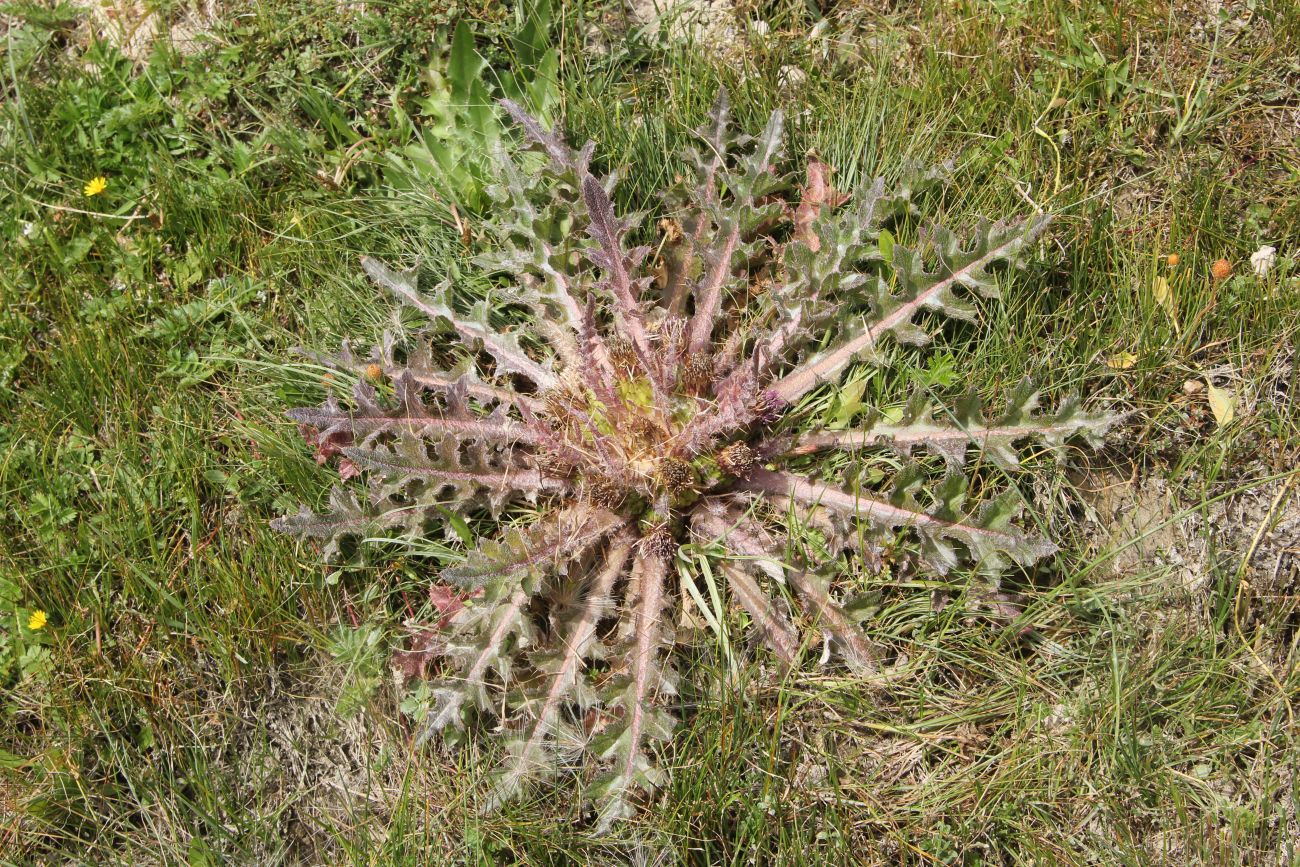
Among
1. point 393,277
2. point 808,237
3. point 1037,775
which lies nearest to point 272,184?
point 393,277

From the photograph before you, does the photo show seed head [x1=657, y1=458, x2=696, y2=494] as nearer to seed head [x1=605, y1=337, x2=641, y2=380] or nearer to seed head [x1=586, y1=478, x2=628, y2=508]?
seed head [x1=586, y1=478, x2=628, y2=508]

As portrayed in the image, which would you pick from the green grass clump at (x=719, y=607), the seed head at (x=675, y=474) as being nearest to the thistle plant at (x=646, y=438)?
the seed head at (x=675, y=474)

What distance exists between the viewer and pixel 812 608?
279 cm

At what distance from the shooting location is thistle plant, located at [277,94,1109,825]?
272cm

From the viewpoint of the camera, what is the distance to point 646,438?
9.53ft

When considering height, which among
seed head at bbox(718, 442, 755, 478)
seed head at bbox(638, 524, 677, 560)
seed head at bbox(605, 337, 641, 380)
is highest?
seed head at bbox(605, 337, 641, 380)

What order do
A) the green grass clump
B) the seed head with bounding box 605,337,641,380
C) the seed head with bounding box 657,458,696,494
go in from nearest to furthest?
the green grass clump
the seed head with bounding box 657,458,696,494
the seed head with bounding box 605,337,641,380

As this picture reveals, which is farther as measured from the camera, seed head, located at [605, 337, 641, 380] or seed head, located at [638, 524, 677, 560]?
seed head, located at [605, 337, 641, 380]

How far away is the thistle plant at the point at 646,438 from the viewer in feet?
8.92

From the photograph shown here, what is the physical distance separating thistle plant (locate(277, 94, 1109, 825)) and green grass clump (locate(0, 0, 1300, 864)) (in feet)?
0.48

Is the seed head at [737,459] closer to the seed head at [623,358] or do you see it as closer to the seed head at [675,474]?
the seed head at [675,474]

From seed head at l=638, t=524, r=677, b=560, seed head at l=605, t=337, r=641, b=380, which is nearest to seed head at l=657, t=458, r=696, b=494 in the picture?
seed head at l=638, t=524, r=677, b=560

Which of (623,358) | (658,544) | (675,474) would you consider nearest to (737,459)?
(675,474)

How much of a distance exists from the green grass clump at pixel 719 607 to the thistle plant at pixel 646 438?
0.48 ft
